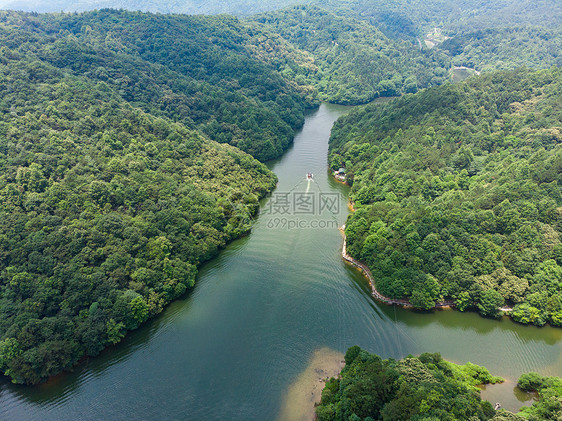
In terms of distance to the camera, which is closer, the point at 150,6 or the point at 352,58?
the point at 352,58

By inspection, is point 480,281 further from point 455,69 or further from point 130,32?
point 455,69

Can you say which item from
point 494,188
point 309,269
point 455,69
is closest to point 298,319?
point 309,269

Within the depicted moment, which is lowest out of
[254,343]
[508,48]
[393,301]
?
[254,343]

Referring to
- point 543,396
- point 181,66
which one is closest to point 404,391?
point 543,396

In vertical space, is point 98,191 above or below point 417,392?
above

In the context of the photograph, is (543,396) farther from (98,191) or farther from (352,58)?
(352,58)

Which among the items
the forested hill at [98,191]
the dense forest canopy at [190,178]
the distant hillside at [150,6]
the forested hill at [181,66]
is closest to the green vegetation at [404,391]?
the dense forest canopy at [190,178]

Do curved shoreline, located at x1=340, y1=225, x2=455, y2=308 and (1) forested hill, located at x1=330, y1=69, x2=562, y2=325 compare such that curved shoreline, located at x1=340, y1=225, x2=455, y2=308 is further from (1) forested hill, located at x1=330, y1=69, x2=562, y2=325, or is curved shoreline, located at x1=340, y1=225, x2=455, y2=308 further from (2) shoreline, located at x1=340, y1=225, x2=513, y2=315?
(1) forested hill, located at x1=330, y1=69, x2=562, y2=325

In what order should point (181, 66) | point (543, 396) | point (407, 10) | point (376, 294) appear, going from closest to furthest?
point (543, 396)
point (376, 294)
point (181, 66)
point (407, 10)
